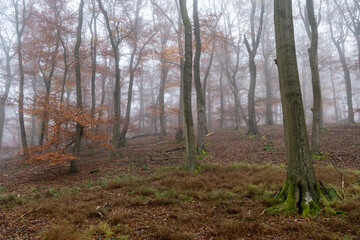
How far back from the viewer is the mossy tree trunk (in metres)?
4.00

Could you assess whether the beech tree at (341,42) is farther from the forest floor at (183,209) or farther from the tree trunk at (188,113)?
the tree trunk at (188,113)

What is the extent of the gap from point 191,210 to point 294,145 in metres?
2.54

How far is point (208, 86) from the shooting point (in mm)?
27391

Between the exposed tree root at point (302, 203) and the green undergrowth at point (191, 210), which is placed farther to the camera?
the exposed tree root at point (302, 203)

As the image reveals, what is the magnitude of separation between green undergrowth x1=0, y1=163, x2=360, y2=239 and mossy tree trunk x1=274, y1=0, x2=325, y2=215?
0.98 ft

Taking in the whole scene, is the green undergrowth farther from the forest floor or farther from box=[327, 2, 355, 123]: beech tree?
box=[327, 2, 355, 123]: beech tree

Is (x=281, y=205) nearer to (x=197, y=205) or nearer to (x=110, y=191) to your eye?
(x=197, y=205)

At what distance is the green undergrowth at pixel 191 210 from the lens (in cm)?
329

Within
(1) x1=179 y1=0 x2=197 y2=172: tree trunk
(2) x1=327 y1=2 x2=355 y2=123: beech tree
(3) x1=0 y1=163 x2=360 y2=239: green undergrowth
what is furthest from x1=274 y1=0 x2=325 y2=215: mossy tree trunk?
(2) x1=327 y1=2 x2=355 y2=123: beech tree

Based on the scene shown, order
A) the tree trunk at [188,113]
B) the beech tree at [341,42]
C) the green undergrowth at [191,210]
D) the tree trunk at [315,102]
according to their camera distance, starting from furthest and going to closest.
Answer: the beech tree at [341,42], the tree trunk at [315,102], the tree trunk at [188,113], the green undergrowth at [191,210]

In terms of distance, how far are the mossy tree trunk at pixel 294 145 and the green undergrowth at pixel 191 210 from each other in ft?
0.98

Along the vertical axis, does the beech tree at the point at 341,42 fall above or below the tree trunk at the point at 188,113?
above

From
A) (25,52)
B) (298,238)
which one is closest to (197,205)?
(298,238)

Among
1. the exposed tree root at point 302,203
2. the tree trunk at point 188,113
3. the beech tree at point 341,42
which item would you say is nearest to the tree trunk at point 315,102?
the tree trunk at point 188,113
